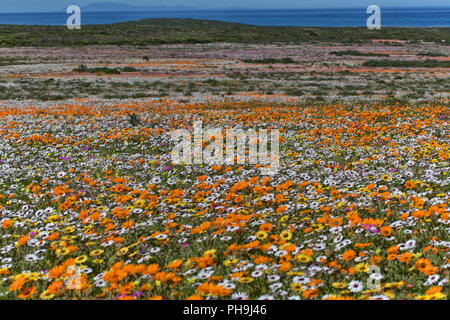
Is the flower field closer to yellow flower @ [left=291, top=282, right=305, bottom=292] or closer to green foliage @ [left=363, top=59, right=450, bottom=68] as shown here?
yellow flower @ [left=291, top=282, right=305, bottom=292]

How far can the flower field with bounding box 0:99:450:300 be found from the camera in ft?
12.1

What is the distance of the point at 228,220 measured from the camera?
15.3 ft

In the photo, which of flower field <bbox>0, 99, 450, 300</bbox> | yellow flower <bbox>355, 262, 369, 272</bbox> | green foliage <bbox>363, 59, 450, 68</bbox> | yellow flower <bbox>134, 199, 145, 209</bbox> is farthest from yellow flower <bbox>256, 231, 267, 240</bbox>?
green foliage <bbox>363, 59, 450, 68</bbox>

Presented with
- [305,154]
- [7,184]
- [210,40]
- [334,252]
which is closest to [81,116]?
[7,184]

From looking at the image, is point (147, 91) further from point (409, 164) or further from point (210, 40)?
point (210, 40)

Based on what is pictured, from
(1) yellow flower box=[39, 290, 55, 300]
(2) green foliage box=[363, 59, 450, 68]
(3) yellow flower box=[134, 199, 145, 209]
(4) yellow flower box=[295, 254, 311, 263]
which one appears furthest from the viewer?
(2) green foliage box=[363, 59, 450, 68]

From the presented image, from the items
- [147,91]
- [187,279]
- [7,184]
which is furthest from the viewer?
[147,91]

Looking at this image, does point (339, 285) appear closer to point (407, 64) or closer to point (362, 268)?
point (362, 268)

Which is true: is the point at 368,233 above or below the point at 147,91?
below

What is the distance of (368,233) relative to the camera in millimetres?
4547

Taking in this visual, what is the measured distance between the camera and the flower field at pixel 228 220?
12.1 feet

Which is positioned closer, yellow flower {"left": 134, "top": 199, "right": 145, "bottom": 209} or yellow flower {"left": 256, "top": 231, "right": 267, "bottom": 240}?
yellow flower {"left": 256, "top": 231, "right": 267, "bottom": 240}

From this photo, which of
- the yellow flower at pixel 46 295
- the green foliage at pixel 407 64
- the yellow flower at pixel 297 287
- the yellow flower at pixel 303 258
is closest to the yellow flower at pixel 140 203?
the yellow flower at pixel 46 295

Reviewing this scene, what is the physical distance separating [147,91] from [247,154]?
22.1 meters
